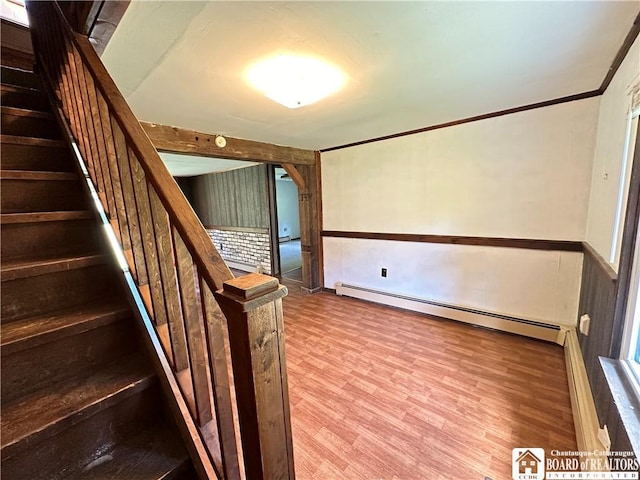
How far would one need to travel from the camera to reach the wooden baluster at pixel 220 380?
2.40 feet

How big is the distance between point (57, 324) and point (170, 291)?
40 centimetres

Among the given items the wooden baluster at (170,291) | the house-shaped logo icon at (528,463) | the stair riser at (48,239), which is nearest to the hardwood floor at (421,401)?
the house-shaped logo icon at (528,463)

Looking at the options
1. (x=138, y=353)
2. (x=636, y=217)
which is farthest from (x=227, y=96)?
(x=636, y=217)

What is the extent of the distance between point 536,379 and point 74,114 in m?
3.48

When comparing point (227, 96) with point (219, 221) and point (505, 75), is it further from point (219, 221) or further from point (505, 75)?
point (219, 221)

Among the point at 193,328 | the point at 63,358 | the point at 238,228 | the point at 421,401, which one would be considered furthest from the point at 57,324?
the point at 238,228

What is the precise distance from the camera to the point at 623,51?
145 cm

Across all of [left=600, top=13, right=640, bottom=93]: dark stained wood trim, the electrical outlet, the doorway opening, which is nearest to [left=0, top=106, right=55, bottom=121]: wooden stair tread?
[left=600, top=13, right=640, bottom=93]: dark stained wood trim

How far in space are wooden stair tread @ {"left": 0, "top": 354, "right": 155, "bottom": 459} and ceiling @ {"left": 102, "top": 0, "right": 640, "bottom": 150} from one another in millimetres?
1434

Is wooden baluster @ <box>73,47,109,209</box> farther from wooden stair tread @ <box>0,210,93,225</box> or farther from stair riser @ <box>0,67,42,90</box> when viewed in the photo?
stair riser @ <box>0,67,42,90</box>

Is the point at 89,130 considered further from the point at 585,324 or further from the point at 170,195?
the point at 585,324

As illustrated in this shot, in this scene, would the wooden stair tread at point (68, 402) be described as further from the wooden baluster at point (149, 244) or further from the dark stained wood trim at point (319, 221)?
the dark stained wood trim at point (319, 221)

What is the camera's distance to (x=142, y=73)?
62.4 inches

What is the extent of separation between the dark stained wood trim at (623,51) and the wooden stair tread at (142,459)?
8.39 ft
